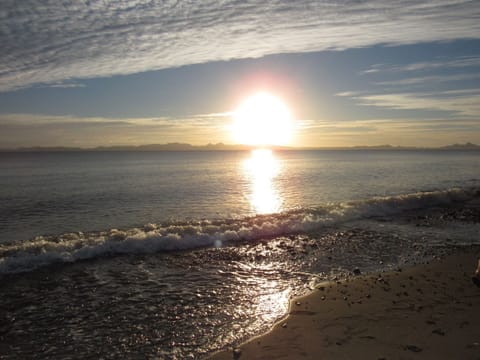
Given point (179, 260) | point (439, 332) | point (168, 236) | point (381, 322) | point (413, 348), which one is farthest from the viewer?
point (168, 236)

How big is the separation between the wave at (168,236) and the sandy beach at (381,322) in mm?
7786

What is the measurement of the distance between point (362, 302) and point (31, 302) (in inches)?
362

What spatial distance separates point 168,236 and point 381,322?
432 inches

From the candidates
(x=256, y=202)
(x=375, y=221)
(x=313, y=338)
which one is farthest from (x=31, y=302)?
(x=256, y=202)

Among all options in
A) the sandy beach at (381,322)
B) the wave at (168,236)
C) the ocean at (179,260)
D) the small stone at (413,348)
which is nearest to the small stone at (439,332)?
the sandy beach at (381,322)

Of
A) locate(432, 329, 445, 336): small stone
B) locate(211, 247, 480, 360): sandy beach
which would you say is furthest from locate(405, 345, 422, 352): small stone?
locate(432, 329, 445, 336): small stone

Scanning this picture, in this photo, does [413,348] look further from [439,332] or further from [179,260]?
[179,260]

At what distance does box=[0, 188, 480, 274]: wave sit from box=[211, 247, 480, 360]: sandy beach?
25.5 feet

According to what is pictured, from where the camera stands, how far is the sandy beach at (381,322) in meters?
7.38

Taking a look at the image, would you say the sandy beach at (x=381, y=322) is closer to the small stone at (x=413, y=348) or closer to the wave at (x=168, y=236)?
the small stone at (x=413, y=348)

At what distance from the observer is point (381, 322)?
8688 mm

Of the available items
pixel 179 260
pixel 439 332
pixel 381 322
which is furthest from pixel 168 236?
pixel 439 332

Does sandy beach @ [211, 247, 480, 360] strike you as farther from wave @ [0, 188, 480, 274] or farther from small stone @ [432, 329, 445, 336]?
wave @ [0, 188, 480, 274]

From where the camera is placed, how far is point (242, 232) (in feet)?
62.2
